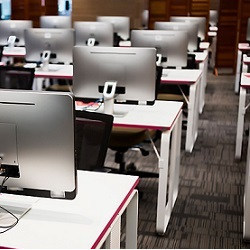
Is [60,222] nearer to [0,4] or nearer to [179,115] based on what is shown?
[179,115]

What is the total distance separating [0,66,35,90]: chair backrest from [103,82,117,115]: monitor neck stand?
3.46 ft

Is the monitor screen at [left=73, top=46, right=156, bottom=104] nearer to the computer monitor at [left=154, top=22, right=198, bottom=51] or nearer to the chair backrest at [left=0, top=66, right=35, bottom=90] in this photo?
the chair backrest at [left=0, top=66, right=35, bottom=90]

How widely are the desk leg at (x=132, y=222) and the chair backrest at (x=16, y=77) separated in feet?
6.99

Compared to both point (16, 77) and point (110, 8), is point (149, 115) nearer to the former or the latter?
point (16, 77)

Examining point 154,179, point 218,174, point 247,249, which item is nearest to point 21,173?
point 247,249

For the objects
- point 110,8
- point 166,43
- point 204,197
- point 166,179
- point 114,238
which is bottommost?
point 204,197

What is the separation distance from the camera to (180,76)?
496cm

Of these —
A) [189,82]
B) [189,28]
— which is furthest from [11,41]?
[189,82]

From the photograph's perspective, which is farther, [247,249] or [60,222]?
[247,249]

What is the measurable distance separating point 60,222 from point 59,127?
1.24ft

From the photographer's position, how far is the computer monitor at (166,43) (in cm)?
484

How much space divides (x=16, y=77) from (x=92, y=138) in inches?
66.5

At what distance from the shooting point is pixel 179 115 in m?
3.75

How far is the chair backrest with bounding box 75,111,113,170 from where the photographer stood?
2.76 m
